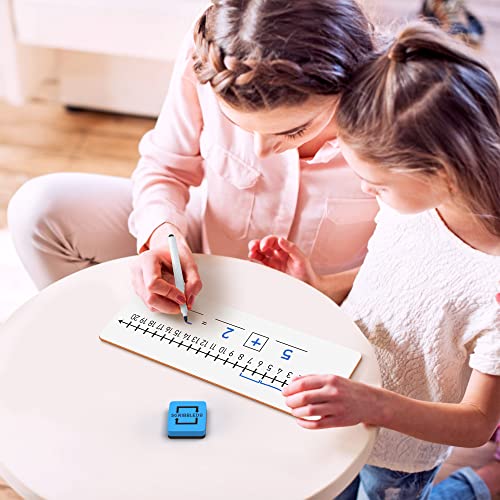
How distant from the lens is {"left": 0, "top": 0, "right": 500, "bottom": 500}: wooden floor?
5.96 feet

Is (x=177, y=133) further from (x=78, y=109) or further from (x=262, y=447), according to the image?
(x=78, y=109)

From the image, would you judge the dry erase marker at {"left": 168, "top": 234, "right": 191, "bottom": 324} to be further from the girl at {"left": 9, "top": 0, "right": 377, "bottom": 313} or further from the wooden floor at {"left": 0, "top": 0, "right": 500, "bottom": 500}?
the wooden floor at {"left": 0, "top": 0, "right": 500, "bottom": 500}

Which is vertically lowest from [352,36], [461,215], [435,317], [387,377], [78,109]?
[78,109]

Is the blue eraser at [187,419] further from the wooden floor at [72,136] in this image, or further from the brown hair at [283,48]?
the wooden floor at [72,136]

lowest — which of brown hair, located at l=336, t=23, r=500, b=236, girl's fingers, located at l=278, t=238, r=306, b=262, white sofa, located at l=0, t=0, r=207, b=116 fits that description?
white sofa, located at l=0, t=0, r=207, b=116

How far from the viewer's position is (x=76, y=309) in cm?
85

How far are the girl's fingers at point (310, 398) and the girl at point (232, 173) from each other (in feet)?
0.69

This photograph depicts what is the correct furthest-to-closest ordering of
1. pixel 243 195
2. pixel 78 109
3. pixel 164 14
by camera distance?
pixel 78 109, pixel 164 14, pixel 243 195

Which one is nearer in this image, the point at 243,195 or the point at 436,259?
the point at 436,259

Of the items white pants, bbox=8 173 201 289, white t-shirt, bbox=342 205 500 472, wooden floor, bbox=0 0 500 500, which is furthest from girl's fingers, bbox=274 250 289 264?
wooden floor, bbox=0 0 500 500

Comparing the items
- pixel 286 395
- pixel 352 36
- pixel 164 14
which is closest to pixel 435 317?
pixel 286 395

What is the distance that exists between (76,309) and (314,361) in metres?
0.29

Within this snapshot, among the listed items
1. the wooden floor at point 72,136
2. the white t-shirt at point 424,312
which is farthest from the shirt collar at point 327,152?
the wooden floor at point 72,136

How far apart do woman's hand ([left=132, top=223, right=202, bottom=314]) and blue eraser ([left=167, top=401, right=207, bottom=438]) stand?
0.45 ft
